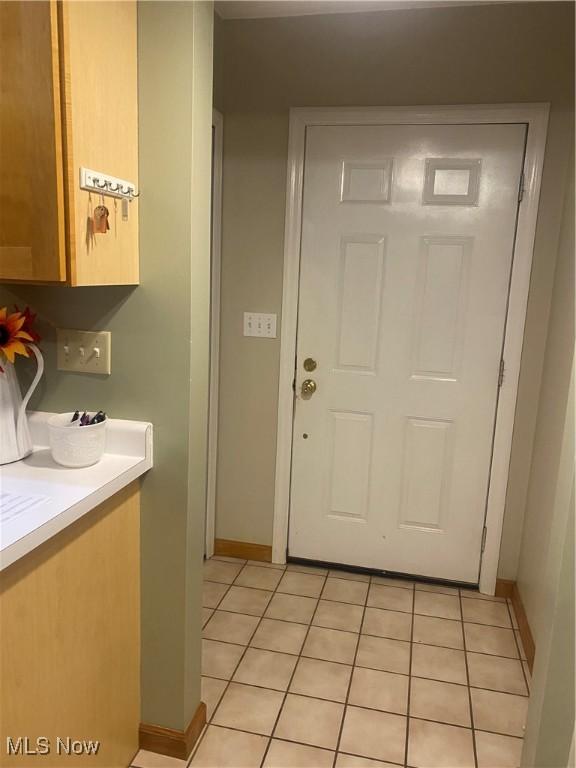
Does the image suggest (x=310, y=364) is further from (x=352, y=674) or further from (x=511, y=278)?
(x=352, y=674)

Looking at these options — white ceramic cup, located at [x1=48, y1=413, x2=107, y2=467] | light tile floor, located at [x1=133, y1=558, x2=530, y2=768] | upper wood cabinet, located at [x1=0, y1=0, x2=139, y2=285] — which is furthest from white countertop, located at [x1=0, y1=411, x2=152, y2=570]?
light tile floor, located at [x1=133, y1=558, x2=530, y2=768]

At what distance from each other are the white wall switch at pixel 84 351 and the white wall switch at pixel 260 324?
1.17 m

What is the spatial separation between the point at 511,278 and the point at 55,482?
1.90 m

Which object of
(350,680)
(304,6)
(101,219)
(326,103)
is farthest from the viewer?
(326,103)

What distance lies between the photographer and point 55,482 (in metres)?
1.43

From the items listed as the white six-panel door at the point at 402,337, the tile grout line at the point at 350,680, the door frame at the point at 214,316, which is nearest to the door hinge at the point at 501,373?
the white six-panel door at the point at 402,337

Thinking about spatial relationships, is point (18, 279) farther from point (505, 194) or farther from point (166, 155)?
point (505, 194)

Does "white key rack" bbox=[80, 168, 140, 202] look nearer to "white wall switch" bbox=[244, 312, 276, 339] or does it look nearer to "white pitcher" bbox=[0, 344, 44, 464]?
"white pitcher" bbox=[0, 344, 44, 464]

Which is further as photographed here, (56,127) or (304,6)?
(304,6)

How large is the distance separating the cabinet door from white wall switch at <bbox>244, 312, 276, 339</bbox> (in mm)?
1457

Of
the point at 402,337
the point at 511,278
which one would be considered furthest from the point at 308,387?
the point at 511,278

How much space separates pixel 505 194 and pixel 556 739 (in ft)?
6.18

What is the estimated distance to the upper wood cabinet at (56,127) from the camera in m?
1.21

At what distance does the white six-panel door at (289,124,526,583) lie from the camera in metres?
2.45
